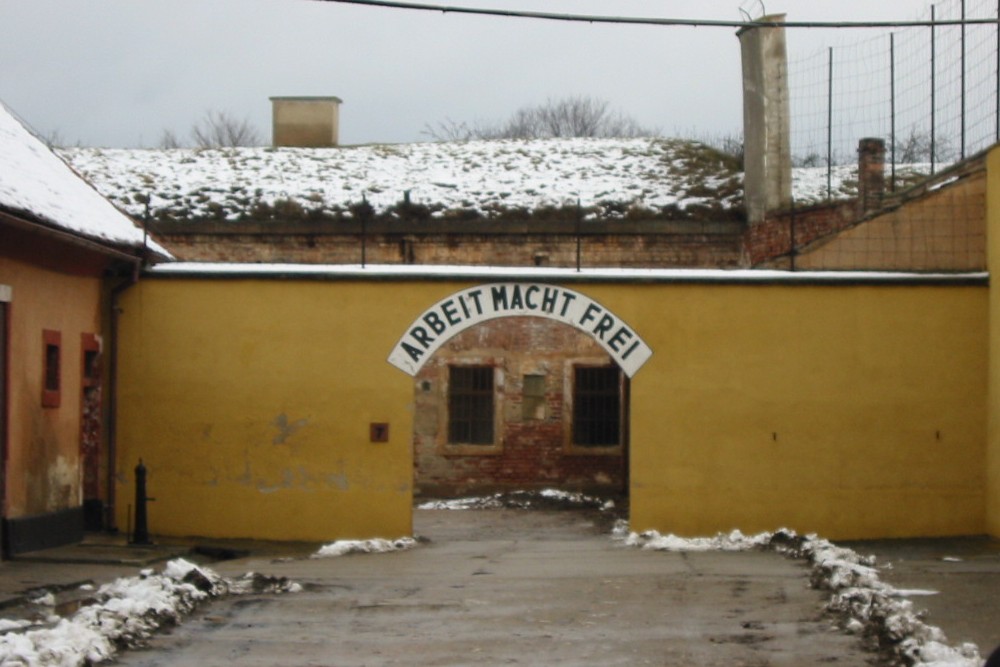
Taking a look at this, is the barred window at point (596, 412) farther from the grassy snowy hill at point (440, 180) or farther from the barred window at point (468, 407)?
the grassy snowy hill at point (440, 180)

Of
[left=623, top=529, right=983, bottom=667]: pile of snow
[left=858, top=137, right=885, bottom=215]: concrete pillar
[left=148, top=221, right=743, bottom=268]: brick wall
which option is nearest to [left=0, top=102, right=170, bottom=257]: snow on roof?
[left=623, top=529, right=983, bottom=667]: pile of snow

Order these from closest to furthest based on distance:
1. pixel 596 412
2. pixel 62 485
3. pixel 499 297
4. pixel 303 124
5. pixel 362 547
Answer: pixel 62 485
pixel 362 547
pixel 499 297
pixel 596 412
pixel 303 124

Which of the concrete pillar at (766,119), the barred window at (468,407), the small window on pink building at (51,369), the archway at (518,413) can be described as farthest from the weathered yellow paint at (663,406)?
the barred window at (468,407)

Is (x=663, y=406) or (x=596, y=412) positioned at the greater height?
(x=663, y=406)

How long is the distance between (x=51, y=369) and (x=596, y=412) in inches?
560

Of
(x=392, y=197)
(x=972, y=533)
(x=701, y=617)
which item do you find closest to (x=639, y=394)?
(x=972, y=533)

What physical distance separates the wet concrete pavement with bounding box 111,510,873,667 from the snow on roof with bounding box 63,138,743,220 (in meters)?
13.0

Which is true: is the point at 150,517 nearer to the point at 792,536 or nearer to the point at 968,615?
the point at 792,536

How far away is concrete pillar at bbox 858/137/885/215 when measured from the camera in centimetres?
2486

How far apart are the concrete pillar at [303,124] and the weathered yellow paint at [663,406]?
622 inches

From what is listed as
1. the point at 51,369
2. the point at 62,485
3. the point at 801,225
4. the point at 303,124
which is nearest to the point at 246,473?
the point at 62,485

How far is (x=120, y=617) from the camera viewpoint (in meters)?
10.1

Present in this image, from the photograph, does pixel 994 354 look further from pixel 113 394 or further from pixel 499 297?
pixel 113 394

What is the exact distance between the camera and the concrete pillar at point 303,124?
32.8 meters
